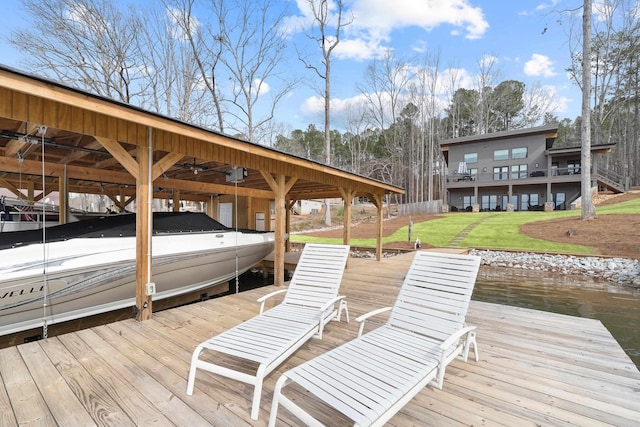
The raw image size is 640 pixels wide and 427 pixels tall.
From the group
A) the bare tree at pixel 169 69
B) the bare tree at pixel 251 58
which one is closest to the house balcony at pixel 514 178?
the bare tree at pixel 251 58

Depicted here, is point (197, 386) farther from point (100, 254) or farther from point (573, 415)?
point (100, 254)

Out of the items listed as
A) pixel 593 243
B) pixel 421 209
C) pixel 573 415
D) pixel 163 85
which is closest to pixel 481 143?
pixel 421 209

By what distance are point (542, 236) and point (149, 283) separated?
1579 centimetres

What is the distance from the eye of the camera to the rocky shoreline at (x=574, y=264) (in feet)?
31.1

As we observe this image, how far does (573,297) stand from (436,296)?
721 centimetres

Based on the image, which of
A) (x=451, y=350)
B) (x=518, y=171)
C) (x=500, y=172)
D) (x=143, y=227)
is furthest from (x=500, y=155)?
(x=143, y=227)

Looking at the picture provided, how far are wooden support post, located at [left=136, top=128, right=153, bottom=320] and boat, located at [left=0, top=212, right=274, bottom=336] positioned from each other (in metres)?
0.99

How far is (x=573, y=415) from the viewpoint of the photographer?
2.13m

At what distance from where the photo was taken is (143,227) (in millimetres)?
3852

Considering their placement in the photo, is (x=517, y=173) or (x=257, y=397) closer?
(x=257, y=397)

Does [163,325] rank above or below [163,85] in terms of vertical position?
below

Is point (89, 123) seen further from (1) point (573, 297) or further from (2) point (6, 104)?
(1) point (573, 297)

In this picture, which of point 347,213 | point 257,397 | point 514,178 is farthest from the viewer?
point 514,178

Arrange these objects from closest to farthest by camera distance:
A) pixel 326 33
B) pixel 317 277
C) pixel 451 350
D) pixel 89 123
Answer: pixel 451 350 < pixel 89 123 < pixel 317 277 < pixel 326 33
